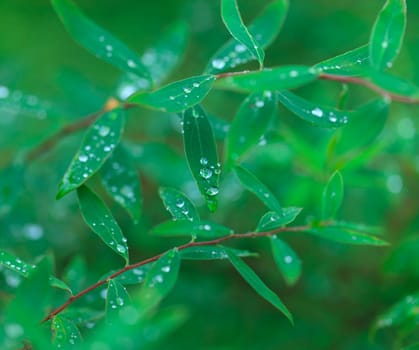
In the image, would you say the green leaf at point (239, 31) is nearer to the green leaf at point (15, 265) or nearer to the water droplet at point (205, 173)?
the water droplet at point (205, 173)

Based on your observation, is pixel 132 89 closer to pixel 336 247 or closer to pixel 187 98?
pixel 187 98

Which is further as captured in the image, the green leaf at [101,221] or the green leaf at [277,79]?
the green leaf at [101,221]

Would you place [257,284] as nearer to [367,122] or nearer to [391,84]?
[391,84]

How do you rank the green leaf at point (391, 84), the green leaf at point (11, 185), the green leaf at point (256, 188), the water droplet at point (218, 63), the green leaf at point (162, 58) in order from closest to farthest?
the green leaf at point (391, 84)
the green leaf at point (256, 188)
the water droplet at point (218, 63)
the green leaf at point (11, 185)
the green leaf at point (162, 58)

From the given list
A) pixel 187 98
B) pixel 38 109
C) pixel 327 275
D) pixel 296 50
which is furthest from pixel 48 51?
pixel 187 98

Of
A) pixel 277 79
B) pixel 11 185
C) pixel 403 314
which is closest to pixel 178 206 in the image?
pixel 277 79

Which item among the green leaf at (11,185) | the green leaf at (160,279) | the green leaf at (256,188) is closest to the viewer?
the green leaf at (160,279)

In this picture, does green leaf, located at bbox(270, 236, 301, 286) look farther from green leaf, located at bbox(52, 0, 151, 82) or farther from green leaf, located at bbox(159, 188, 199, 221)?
green leaf, located at bbox(52, 0, 151, 82)

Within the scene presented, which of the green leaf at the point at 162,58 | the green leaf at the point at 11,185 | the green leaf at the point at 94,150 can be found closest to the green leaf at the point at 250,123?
the green leaf at the point at 94,150

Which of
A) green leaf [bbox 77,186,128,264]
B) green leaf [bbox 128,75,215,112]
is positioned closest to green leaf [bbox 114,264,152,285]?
green leaf [bbox 77,186,128,264]
